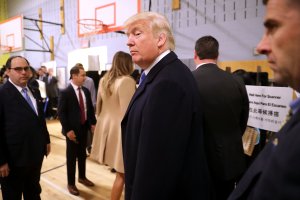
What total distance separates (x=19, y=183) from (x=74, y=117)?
0.99 metres

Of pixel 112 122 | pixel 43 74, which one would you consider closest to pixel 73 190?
pixel 112 122

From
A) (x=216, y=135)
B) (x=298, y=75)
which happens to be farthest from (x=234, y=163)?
(x=298, y=75)

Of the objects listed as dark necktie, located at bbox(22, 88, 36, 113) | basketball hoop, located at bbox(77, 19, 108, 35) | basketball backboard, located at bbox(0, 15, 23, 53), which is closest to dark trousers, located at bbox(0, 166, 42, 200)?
dark necktie, located at bbox(22, 88, 36, 113)

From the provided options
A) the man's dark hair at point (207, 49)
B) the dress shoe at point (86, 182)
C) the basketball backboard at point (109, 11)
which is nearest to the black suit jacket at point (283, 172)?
the man's dark hair at point (207, 49)

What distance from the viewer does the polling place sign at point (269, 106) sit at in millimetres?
1915

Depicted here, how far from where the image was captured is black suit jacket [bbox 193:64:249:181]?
1.60 meters

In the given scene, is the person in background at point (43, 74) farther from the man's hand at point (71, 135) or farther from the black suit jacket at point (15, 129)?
the black suit jacket at point (15, 129)

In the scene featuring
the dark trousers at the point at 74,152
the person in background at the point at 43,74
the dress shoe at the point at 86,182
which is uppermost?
the person in background at the point at 43,74

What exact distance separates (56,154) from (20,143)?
269 centimetres

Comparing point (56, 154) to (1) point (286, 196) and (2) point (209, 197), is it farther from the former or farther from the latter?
(1) point (286, 196)

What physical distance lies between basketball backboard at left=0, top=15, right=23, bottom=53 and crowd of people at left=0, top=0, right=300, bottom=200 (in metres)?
6.86

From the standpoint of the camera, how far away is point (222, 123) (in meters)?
1.61

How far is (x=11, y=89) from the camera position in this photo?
6.44 ft

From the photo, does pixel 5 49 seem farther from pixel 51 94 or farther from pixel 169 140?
pixel 169 140
